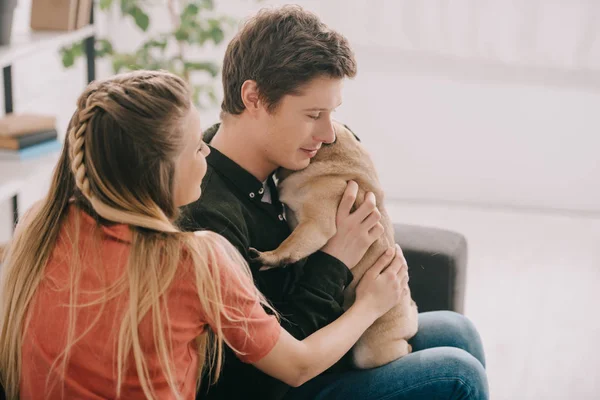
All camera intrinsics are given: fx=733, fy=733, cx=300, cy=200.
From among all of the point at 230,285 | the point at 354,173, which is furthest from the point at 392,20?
the point at 230,285

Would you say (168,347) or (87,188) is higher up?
(87,188)

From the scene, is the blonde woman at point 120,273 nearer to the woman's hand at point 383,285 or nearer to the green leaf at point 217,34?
the woman's hand at point 383,285

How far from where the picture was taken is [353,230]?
1452mm

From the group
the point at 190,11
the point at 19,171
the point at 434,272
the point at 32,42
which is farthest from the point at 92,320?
the point at 190,11

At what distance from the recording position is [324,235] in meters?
1.45

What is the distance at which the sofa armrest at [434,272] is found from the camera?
74.3 inches

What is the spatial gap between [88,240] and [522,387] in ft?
5.98

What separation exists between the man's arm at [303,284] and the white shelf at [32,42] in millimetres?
1229

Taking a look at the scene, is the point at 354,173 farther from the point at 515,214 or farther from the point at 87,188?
the point at 515,214

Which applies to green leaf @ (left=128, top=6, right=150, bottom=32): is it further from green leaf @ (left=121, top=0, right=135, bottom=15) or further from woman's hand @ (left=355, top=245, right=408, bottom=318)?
woman's hand @ (left=355, top=245, right=408, bottom=318)

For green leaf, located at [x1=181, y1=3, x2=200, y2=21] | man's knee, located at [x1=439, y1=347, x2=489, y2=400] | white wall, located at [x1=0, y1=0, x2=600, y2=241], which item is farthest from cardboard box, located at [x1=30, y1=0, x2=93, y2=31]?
man's knee, located at [x1=439, y1=347, x2=489, y2=400]

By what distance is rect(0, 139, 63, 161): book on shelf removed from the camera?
2426 millimetres

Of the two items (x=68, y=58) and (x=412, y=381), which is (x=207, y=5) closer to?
(x=68, y=58)

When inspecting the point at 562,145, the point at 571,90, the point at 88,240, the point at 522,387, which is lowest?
the point at 522,387
